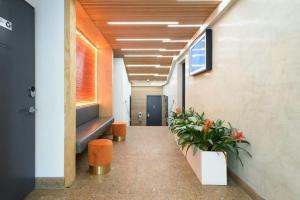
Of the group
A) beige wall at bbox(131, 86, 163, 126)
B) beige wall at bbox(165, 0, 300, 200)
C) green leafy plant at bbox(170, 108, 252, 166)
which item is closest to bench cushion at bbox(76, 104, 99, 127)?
green leafy plant at bbox(170, 108, 252, 166)

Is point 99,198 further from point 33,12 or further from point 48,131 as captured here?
point 33,12

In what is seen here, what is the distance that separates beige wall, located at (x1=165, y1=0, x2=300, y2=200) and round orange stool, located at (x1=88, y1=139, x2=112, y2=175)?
193cm

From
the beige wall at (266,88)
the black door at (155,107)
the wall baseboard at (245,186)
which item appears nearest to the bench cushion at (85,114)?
the beige wall at (266,88)

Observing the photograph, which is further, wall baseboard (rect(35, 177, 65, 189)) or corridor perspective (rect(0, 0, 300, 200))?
wall baseboard (rect(35, 177, 65, 189))

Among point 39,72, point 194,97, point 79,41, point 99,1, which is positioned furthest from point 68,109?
point 194,97

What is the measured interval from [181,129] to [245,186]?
1215 mm

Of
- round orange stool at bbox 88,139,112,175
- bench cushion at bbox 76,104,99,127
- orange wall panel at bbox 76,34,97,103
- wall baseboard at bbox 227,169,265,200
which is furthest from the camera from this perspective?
Answer: orange wall panel at bbox 76,34,97,103

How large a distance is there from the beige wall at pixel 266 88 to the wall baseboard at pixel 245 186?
5 centimetres

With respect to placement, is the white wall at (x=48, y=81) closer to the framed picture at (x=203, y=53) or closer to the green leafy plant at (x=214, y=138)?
the green leafy plant at (x=214, y=138)

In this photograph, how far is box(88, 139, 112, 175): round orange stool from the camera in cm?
318

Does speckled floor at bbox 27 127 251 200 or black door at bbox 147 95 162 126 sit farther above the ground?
black door at bbox 147 95 162 126

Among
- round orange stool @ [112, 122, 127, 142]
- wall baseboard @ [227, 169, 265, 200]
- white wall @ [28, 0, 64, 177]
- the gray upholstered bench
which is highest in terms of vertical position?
white wall @ [28, 0, 64, 177]

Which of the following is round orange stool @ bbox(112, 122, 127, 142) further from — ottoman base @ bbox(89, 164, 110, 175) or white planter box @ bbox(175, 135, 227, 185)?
white planter box @ bbox(175, 135, 227, 185)

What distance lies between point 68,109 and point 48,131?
38 centimetres
